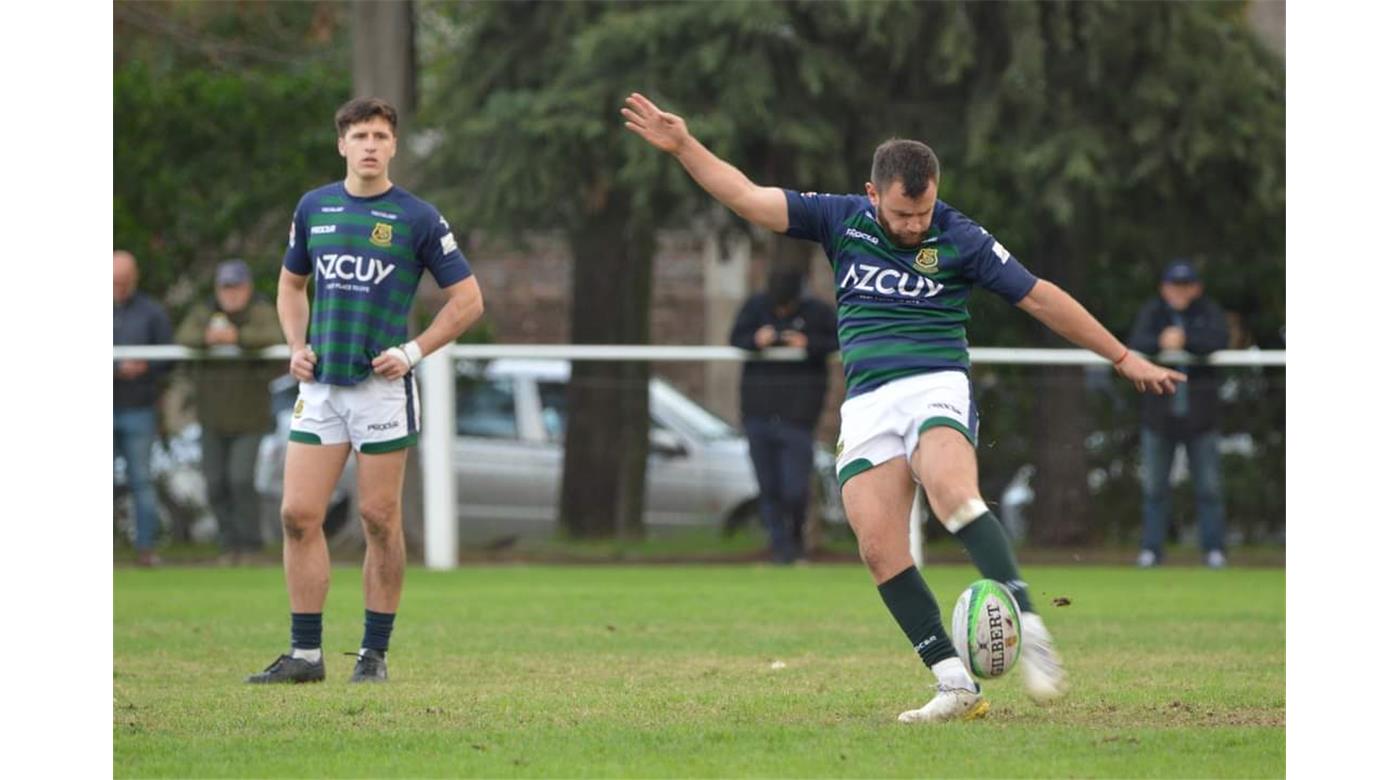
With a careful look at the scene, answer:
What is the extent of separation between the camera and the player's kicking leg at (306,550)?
345 inches

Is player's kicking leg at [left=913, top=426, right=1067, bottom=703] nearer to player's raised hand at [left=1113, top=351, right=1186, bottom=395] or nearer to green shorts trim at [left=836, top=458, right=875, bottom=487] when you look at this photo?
green shorts trim at [left=836, top=458, right=875, bottom=487]

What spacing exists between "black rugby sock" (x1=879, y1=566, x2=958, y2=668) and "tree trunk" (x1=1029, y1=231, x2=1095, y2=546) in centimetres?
986

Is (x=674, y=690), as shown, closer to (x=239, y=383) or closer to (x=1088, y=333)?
(x=1088, y=333)

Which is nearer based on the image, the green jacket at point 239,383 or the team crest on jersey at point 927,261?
the team crest on jersey at point 927,261

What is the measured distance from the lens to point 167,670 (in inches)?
372

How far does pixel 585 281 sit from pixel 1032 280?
1225 cm

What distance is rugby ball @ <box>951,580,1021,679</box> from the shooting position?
6.98 m

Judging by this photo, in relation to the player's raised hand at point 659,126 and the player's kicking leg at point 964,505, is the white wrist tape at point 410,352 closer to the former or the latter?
the player's raised hand at point 659,126

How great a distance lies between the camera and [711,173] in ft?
24.5

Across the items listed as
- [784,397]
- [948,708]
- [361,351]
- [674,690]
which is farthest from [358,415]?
[784,397]

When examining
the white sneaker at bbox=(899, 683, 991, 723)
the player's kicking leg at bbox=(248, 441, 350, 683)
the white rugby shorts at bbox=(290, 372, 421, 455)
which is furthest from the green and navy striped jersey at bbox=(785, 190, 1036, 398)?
the player's kicking leg at bbox=(248, 441, 350, 683)

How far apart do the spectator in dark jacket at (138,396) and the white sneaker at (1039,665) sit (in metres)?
10.5

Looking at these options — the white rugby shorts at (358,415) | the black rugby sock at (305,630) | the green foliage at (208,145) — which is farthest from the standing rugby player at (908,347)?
the green foliage at (208,145)
